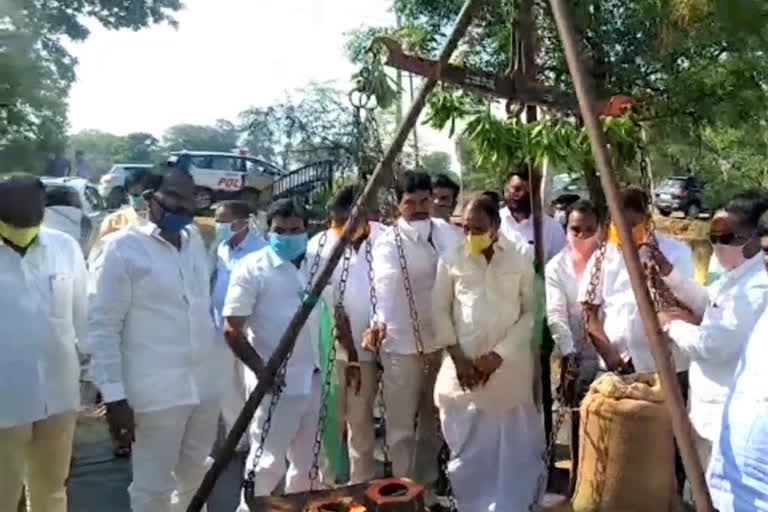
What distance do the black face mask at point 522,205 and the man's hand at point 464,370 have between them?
138 centimetres

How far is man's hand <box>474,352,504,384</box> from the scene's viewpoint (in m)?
4.97

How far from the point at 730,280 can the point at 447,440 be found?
1955 mm

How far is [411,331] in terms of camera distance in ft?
18.3

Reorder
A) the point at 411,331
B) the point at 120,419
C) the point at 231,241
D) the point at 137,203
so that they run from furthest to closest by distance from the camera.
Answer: the point at 231,241
the point at 137,203
the point at 411,331
the point at 120,419

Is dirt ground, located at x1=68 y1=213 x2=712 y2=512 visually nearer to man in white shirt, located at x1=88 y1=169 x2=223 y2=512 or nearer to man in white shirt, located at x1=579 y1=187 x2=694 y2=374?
man in white shirt, located at x1=579 y1=187 x2=694 y2=374

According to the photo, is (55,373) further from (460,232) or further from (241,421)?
(460,232)

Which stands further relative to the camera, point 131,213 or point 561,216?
point 561,216

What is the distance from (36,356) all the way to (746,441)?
3.04 m

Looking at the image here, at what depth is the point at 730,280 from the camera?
4.08 metres

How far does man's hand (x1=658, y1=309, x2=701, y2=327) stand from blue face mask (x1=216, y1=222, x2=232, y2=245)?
3.56 metres

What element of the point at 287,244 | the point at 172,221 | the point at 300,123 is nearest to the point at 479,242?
the point at 287,244

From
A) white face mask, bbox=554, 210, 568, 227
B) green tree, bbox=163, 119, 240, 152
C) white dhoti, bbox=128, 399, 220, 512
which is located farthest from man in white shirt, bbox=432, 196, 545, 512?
green tree, bbox=163, 119, 240, 152

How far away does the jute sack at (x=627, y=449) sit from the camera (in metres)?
4.20

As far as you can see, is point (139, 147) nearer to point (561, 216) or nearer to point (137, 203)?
point (137, 203)
